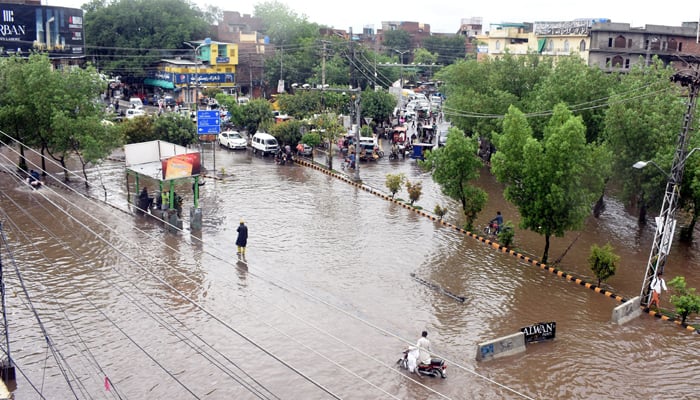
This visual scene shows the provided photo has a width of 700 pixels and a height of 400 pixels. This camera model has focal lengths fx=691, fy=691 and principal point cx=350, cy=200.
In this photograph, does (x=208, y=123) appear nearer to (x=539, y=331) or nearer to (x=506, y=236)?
(x=506, y=236)

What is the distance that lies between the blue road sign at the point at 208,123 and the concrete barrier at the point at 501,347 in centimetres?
2565

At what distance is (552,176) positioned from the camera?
22969mm

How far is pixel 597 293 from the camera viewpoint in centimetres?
2120

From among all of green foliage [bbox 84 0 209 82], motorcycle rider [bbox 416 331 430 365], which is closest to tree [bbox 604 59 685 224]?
motorcycle rider [bbox 416 331 430 365]

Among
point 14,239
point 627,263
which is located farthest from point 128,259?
point 627,263

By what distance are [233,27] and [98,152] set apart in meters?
63.0

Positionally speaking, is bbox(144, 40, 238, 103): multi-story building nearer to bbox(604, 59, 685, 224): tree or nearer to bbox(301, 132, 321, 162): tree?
bbox(301, 132, 321, 162): tree

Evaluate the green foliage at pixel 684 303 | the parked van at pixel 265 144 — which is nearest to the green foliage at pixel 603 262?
the green foliage at pixel 684 303

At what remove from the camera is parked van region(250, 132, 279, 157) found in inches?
1722

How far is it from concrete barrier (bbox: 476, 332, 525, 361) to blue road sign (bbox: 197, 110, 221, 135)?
84.1ft

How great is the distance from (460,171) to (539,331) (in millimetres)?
10914

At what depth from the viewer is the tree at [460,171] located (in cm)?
2697

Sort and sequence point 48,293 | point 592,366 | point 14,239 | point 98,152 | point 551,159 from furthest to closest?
point 98,152
point 14,239
point 551,159
point 48,293
point 592,366

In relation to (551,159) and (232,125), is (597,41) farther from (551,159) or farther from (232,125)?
(551,159)
